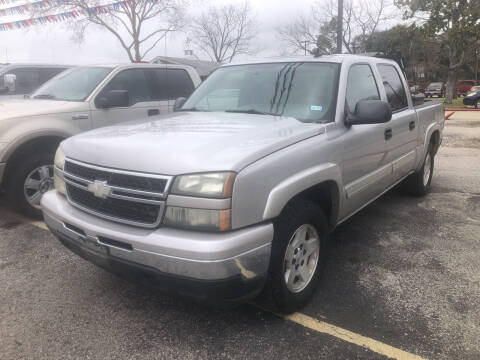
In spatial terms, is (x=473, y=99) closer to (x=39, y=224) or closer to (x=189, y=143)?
(x=39, y=224)

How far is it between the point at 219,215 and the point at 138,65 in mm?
4186

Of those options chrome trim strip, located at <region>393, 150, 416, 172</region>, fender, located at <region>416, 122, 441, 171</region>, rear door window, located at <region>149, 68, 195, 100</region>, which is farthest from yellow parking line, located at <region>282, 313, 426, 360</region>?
rear door window, located at <region>149, 68, 195, 100</region>

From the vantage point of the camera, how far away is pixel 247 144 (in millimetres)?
2256

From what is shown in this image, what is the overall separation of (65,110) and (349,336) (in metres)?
3.87

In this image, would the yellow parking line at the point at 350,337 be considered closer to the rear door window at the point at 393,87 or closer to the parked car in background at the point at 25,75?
the rear door window at the point at 393,87

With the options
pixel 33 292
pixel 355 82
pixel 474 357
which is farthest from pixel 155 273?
pixel 355 82

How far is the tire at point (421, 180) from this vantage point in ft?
16.8

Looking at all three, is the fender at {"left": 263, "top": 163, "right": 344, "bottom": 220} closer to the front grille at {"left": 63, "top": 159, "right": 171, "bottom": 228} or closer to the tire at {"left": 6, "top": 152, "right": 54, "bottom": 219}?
the front grille at {"left": 63, "top": 159, "right": 171, "bottom": 228}

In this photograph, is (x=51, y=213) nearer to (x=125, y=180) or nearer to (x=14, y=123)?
(x=125, y=180)

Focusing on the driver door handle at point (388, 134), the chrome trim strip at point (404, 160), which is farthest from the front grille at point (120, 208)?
the chrome trim strip at point (404, 160)

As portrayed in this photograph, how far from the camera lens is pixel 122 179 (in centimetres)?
219

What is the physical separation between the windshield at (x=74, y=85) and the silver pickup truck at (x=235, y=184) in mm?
2029

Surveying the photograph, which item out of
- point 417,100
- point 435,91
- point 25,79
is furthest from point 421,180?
point 435,91

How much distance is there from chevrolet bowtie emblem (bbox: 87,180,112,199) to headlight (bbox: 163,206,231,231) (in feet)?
1.41
